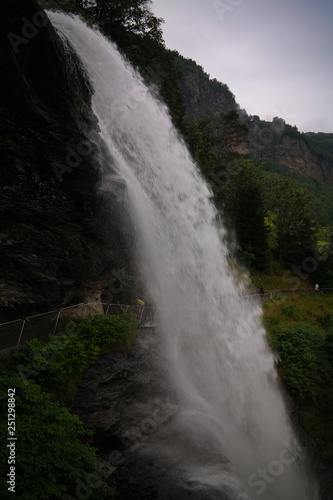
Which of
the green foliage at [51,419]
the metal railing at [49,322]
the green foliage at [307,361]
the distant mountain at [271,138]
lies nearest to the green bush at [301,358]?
the green foliage at [307,361]

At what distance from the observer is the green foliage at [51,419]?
5387mm

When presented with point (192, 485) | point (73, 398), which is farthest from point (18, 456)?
point (192, 485)

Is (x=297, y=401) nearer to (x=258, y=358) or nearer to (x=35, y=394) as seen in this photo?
(x=258, y=358)

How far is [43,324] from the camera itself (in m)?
9.16

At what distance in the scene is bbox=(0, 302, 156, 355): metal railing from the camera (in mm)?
8164

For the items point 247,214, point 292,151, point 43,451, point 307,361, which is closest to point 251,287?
point 247,214

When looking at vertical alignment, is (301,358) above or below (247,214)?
below

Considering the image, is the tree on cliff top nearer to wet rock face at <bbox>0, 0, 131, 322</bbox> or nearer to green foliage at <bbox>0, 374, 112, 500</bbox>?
wet rock face at <bbox>0, 0, 131, 322</bbox>

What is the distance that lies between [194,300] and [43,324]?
811 cm

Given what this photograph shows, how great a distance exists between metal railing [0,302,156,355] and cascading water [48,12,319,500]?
313cm

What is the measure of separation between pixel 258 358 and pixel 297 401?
2682 mm

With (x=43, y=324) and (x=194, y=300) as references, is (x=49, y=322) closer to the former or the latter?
(x=43, y=324)

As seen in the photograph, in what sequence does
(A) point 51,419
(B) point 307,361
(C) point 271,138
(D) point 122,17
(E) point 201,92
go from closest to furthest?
1. (A) point 51,419
2. (B) point 307,361
3. (D) point 122,17
4. (E) point 201,92
5. (C) point 271,138

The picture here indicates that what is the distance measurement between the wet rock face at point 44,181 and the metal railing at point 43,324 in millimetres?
965
